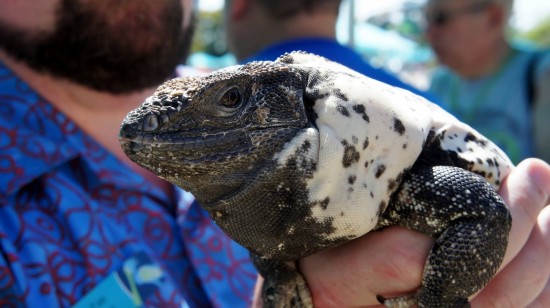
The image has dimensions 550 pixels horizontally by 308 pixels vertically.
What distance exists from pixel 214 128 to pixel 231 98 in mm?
77

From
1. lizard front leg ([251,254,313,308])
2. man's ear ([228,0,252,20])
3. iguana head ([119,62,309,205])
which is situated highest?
iguana head ([119,62,309,205])

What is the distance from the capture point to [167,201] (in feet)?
8.00

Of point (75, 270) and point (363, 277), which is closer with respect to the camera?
point (363, 277)

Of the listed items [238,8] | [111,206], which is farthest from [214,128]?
[238,8]

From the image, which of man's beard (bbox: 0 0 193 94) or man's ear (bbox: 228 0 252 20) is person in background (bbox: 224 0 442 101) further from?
man's beard (bbox: 0 0 193 94)

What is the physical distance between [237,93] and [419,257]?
1.89 ft

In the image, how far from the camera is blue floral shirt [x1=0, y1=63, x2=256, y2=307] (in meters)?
1.97

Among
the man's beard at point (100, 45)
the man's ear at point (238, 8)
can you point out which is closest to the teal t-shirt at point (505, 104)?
the man's ear at point (238, 8)

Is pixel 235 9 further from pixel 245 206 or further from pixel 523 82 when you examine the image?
pixel 245 206

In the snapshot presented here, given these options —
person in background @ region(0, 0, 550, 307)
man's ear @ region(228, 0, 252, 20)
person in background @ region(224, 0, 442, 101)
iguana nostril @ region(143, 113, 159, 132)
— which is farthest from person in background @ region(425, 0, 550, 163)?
iguana nostril @ region(143, 113, 159, 132)

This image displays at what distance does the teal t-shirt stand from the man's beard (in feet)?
7.52

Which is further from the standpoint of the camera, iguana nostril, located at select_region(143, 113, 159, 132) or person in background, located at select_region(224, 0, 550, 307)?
person in background, located at select_region(224, 0, 550, 307)

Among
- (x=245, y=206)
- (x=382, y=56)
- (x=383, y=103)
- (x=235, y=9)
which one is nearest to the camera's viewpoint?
(x=245, y=206)

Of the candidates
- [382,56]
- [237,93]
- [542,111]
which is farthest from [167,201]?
[382,56]
